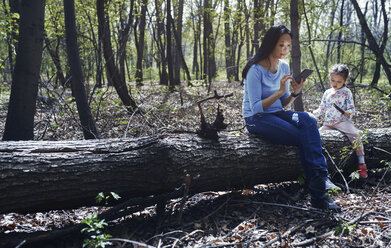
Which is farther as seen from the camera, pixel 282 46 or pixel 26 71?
pixel 26 71

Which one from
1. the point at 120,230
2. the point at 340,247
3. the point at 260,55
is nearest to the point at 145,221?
the point at 120,230

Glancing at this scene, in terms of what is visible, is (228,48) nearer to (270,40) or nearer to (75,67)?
(75,67)

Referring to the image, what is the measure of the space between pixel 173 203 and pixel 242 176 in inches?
32.2

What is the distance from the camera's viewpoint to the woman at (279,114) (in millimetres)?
2930

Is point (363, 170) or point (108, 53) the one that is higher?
point (108, 53)

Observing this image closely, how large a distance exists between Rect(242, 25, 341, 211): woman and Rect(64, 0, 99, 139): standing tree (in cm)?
287

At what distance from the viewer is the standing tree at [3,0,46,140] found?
4.01 meters

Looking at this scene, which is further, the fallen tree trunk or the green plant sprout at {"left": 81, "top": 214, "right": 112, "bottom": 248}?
the fallen tree trunk

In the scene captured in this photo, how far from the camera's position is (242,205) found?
3115 millimetres

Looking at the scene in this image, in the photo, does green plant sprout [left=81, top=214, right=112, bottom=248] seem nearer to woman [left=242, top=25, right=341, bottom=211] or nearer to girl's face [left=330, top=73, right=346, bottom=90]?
woman [left=242, top=25, right=341, bottom=211]

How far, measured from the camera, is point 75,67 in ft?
→ 16.3

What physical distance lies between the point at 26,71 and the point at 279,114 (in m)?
3.60

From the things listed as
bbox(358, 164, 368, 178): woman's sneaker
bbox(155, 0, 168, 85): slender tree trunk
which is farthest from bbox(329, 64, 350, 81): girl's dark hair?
bbox(155, 0, 168, 85): slender tree trunk

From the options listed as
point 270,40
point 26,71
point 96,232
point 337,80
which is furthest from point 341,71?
point 26,71
